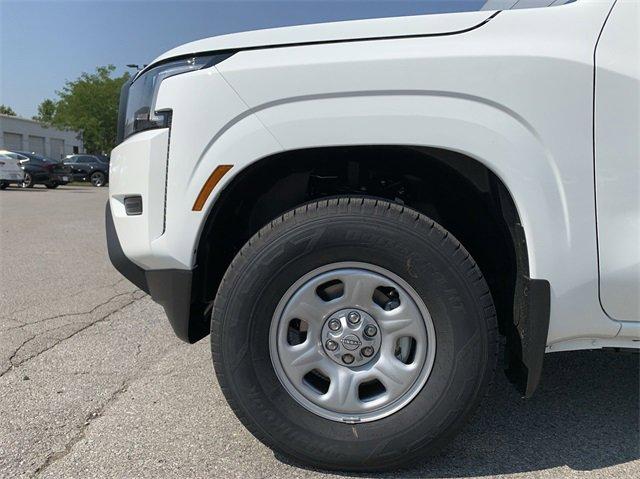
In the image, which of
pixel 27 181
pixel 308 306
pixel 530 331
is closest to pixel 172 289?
pixel 308 306

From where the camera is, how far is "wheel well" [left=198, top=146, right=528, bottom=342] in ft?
6.50

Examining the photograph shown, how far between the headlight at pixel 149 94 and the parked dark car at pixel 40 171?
19651 millimetres

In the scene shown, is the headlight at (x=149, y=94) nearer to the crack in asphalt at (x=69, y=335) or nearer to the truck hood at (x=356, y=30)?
the truck hood at (x=356, y=30)

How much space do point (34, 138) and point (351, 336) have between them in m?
53.7

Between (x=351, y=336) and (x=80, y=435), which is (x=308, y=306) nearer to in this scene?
(x=351, y=336)

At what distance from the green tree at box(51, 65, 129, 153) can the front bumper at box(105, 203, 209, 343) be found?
A: 39.6 metres

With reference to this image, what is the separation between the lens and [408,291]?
1.89 m

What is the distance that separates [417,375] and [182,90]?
140cm

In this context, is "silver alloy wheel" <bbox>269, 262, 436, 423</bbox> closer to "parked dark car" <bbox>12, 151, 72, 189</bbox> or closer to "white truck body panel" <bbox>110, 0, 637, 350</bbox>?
"white truck body panel" <bbox>110, 0, 637, 350</bbox>

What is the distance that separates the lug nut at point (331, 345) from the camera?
194 cm

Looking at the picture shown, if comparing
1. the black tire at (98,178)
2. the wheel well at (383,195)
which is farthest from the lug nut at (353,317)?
the black tire at (98,178)

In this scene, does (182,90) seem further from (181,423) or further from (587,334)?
(587,334)

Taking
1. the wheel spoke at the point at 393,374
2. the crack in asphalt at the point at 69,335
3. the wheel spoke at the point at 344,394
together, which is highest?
the wheel spoke at the point at 393,374

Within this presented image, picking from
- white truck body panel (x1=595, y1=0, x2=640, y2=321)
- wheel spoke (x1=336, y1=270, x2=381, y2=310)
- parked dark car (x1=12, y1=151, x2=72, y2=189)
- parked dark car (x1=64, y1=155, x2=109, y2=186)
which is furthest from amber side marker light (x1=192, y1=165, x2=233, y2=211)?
parked dark car (x1=64, y1=155, x2=109, y2=186)
